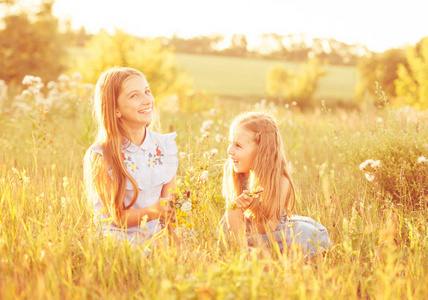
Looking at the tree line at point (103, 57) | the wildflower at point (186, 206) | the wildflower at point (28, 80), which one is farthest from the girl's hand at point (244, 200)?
the tree line at point (103, 57)

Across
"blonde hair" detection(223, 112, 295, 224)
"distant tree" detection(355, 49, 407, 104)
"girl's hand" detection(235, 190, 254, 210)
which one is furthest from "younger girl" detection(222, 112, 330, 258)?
"distant tree" detection(355, 49, 407, 104)

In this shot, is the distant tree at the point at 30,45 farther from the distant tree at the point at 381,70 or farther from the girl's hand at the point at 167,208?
the girl's hand at the point at 167,208

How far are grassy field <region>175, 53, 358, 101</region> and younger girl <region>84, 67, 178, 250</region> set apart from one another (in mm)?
31044

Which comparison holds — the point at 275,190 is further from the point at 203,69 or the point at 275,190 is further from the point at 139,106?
the point at 203,69

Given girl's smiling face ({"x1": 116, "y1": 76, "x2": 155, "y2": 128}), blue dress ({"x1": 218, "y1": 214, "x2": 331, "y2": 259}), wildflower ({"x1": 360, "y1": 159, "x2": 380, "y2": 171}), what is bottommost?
blue dress ({"x1": 218, "y1": 214, "x2": 331, "y2": 259})

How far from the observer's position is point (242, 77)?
149ft

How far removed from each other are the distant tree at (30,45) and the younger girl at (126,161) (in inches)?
675

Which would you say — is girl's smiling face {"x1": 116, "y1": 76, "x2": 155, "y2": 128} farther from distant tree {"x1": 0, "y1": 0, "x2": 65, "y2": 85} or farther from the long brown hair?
distant tree {"x1": 0, "y1": 0, "x2": 65, "y2": 85}

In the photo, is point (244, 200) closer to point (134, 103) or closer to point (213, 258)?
point (213, 258)

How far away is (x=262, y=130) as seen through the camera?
9.87 feet

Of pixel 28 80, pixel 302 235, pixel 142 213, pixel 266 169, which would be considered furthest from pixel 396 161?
pixel 28 80

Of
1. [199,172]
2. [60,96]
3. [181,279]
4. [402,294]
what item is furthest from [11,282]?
[60,96]

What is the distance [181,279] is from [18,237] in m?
1.19

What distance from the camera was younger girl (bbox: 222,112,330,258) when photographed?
9.44 feet
